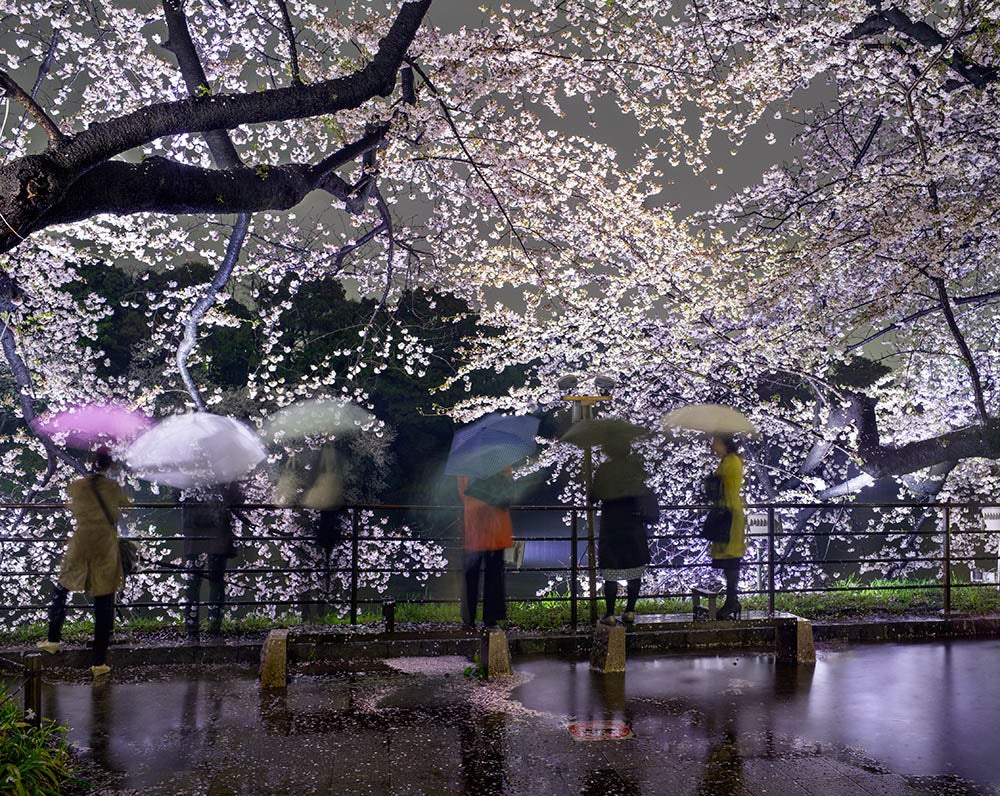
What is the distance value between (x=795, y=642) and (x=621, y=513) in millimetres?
2006

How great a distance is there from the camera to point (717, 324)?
15.3 metres

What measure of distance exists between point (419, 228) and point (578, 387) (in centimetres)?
531

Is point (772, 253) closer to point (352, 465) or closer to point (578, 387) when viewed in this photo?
point (578, 387)

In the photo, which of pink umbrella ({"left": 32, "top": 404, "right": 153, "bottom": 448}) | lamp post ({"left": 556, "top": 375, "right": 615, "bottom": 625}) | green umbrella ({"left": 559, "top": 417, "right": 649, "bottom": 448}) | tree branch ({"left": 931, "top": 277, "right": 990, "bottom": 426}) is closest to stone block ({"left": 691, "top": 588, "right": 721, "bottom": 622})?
lamp post ({"left": 556, "top": 375, "right": 615, "bottom": 625})

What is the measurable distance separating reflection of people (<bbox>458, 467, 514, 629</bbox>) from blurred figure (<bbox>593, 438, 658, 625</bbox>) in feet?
3.00

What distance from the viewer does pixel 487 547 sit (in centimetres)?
813

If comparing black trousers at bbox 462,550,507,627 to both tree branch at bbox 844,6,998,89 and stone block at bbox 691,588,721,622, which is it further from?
tree branch at bbox 844,6,998,89

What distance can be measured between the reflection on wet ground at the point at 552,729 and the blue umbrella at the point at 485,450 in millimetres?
1848

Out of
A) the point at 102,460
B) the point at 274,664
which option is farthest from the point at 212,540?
the point at 274,664

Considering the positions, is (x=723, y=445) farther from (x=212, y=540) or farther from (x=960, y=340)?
(x=212, y=540)

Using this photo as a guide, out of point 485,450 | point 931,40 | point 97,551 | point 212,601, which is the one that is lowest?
point 212,601

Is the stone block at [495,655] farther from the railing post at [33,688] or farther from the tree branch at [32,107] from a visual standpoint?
the tree branch at [32,107]

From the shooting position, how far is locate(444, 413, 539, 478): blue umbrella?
7.95 m

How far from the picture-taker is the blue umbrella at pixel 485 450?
7.95 meters
